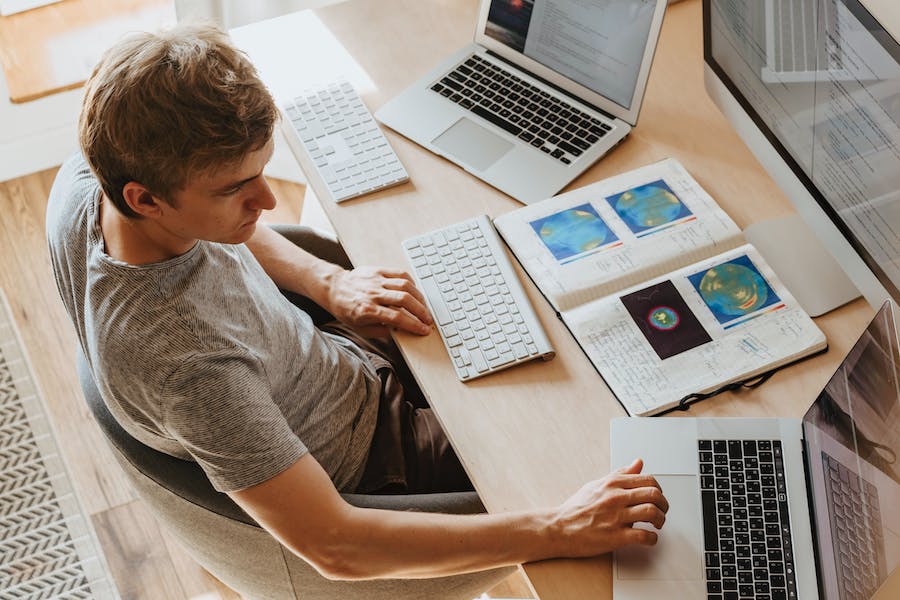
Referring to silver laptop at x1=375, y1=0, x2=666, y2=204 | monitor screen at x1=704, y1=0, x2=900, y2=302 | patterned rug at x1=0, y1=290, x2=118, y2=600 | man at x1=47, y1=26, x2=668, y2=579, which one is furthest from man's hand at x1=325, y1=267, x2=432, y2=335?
patterned rug at x1=0, y1=290, x2=118, y2=600

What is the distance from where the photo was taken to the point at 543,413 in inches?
53.1

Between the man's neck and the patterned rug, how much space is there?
108 centimetres

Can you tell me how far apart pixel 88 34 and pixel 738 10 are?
1995mm

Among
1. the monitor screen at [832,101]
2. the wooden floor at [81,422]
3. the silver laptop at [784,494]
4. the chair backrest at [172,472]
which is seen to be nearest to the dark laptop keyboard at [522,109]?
the monitor screen at [832,101]

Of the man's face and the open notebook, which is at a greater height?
the man's face

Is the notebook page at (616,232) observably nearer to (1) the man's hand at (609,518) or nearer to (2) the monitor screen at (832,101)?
(2) the monitor screen at (832,101)

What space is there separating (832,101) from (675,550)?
1.96 feet

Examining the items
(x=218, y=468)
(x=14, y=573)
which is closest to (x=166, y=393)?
(x=218, y=468)

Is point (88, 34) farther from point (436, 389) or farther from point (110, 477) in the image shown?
point (436, 389)

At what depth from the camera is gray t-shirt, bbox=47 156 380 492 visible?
113 cm

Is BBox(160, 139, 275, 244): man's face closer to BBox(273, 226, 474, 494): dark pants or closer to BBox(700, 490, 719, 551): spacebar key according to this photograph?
BBox(273, 226, 474, 494): dark pants

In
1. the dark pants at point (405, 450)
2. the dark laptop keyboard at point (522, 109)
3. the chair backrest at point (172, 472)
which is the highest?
the dark laptop keyboard at point (522, 109)

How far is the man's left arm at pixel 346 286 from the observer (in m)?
1.45

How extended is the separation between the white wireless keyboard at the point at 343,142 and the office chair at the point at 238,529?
538 millimetres
